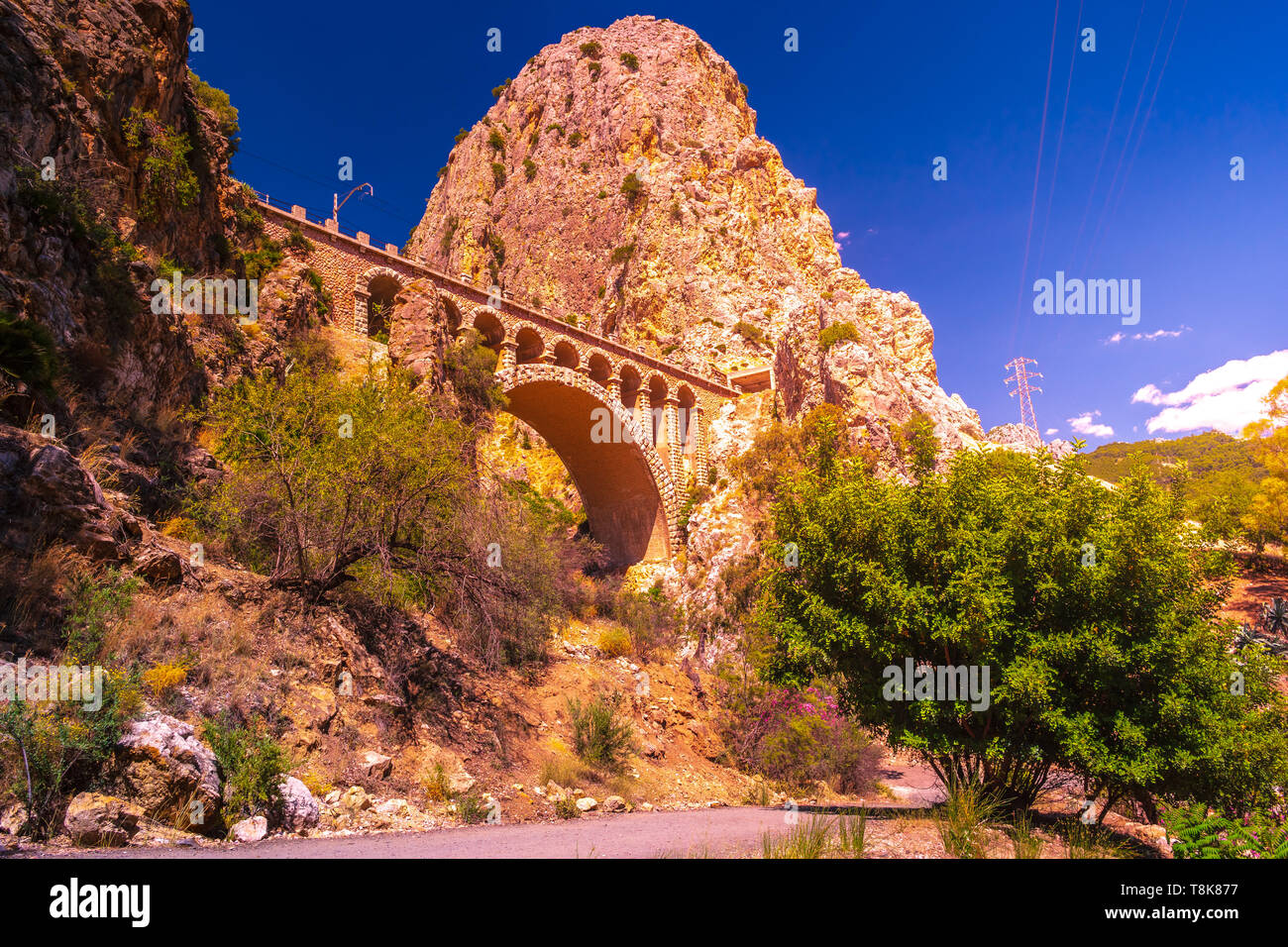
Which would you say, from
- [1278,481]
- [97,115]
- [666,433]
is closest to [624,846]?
[97,115]

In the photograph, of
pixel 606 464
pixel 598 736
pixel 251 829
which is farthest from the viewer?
pixel 606 464

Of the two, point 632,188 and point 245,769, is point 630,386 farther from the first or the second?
point 245,769

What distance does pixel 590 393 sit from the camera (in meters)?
28.6

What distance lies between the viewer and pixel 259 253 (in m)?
18.0

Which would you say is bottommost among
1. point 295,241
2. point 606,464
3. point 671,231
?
point 606,464

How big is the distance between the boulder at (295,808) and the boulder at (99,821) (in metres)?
1.58

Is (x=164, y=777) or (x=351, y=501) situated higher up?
(x=351, y=501)

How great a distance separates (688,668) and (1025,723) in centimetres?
1486

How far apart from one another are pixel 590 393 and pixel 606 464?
15.4 feet

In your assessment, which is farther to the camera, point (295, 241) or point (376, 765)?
point (295, 241)

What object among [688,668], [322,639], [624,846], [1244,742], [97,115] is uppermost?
[97,115]

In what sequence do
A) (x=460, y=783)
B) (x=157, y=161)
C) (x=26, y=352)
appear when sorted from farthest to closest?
(x=157, y=161) < (x=460, y=783) < (x=26, y=352)

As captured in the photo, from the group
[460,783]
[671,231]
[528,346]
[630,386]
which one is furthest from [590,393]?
[460,783]
